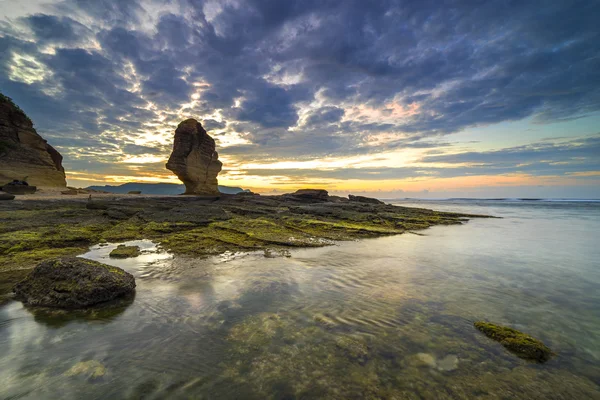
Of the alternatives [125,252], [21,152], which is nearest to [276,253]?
[125,252]

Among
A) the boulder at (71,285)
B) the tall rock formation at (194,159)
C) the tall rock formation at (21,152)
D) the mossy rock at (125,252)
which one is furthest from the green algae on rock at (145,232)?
the tall rock formation at (194,159)

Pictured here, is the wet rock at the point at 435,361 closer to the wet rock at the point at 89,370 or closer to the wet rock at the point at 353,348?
the wet rock at the point at 353,348

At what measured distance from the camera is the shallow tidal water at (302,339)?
10.00 ft

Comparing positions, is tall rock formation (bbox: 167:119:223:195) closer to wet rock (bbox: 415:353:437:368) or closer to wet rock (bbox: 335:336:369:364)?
wet rock (bbox: 335:336:369:364)

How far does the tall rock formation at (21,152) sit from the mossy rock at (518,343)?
1545 inches

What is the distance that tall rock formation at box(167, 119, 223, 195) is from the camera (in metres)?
42.9

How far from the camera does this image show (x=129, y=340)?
12.7 ft

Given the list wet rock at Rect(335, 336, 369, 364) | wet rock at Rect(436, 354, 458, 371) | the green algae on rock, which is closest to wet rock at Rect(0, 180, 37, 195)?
the green algae on rock

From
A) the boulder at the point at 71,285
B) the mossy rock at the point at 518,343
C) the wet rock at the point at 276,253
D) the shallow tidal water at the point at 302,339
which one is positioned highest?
the boulder at the point at 71,285

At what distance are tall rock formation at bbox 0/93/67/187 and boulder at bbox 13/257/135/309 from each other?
31267mm

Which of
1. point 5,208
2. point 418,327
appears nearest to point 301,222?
point 418,327

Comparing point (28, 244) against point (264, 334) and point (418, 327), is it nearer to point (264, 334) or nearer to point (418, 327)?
point (264, 334)

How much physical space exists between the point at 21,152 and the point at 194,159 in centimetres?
2088

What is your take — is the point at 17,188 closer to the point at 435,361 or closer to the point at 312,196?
the point at 312,196
